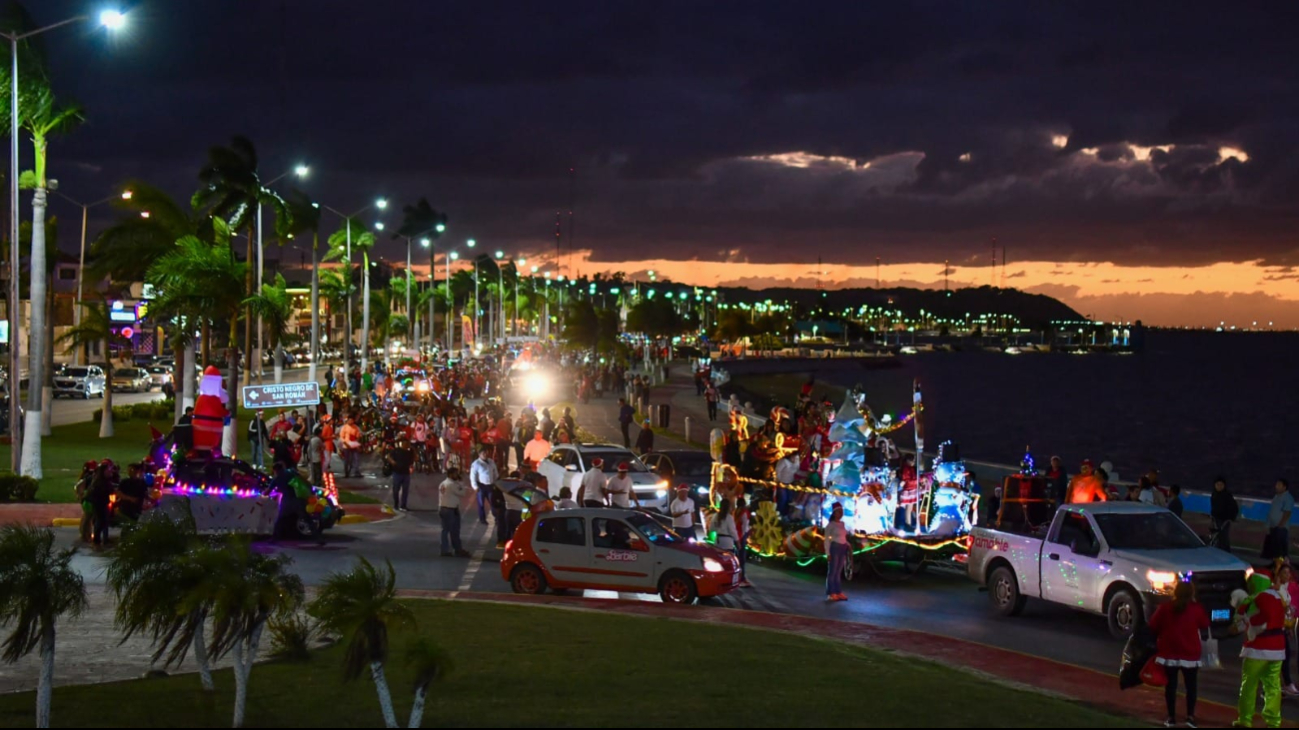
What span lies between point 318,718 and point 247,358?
119ft

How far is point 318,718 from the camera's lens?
1002cm

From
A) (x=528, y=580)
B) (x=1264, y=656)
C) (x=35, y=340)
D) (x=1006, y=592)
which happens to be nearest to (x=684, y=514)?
(x=528, y=580)

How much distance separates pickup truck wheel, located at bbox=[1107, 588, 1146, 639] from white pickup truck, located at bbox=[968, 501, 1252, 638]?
1 centimetres

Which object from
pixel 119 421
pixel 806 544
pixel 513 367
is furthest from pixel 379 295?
pixel 806 544

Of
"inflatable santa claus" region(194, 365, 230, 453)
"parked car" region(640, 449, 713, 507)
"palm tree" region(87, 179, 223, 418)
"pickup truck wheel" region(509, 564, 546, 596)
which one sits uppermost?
"palm tree" region(87, 179, 223, 418)

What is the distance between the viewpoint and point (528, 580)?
19.1 metres

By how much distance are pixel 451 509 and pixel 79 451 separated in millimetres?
19037

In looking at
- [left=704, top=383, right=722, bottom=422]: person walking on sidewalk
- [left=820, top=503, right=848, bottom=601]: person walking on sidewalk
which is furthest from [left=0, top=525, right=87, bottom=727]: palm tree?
[left=704, top=383, right=722, bottom=422]: person walking on sidewalk

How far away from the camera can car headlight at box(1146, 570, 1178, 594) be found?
15547 mm

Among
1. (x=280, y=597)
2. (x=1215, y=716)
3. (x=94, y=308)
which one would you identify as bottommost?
(x=1215, y=716)

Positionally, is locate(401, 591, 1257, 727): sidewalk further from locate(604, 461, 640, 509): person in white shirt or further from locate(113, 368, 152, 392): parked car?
locate(113, 368, 152, 392): parked car

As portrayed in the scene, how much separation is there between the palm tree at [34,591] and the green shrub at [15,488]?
695 inches

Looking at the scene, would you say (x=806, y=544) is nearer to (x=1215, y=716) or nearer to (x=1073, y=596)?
(x=1073, y=596)

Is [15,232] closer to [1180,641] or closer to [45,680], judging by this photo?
[45,680]
